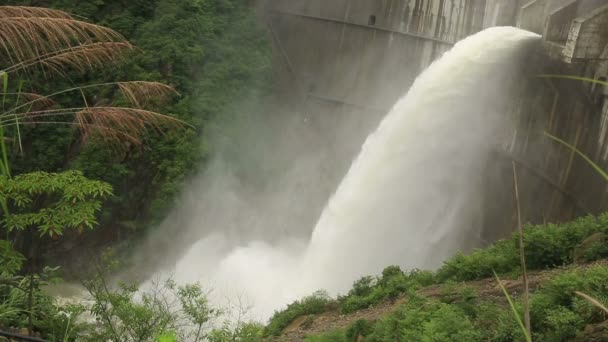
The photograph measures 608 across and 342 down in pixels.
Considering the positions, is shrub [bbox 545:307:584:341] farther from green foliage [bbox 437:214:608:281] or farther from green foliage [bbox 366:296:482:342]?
green foliage [bbox 437:214:608:281]

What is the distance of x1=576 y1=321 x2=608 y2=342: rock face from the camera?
208 inches

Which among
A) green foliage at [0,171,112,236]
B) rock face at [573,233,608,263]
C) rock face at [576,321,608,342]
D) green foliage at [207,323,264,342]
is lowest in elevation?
green foliage at [207,323,264,342]

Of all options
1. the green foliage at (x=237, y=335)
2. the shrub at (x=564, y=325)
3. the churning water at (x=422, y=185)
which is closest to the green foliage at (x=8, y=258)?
the green foliage at (x=237, y=335)

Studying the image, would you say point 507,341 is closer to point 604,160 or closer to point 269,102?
point 604,160

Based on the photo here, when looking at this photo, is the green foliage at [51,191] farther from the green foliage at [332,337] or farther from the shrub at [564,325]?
the shrub at [564,325]

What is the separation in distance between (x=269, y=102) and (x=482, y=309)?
1262 cm

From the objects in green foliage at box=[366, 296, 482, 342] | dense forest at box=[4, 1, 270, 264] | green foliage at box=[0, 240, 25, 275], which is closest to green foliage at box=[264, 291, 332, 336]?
green foliage at box=[366, 296, 482, 342]

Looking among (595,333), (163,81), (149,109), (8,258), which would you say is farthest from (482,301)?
(163,81)

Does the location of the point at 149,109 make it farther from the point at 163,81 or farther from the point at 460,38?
the point at 460,38

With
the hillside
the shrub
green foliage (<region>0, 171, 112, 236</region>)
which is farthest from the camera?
the hillside

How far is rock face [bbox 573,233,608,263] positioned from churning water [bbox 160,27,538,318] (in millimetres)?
4584

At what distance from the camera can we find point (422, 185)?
1342 centimetres

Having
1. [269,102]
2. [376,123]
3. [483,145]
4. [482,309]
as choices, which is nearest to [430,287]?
[482,309]

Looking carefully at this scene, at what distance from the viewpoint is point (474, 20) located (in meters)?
16.9
